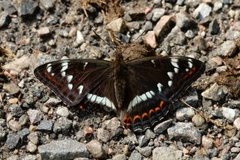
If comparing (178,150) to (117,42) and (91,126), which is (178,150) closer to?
(91,126)

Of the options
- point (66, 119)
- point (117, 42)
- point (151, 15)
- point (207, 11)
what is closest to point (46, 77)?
point (66, 119)

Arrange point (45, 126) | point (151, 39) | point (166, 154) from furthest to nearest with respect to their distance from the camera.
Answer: point (151, 39) → point (45, 126) → point (166, 154)

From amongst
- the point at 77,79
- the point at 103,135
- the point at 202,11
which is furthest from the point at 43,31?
the point at 202,11

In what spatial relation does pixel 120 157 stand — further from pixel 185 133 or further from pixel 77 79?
pixel 77 79

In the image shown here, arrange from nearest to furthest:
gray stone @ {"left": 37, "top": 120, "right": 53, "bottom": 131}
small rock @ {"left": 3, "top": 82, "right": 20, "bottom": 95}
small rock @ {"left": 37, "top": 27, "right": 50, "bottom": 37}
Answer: gray stone @ {"left": 37, "top": 120, "right": 53, "bottom": 131}
small rock @ {"left": 3, "top": 82, "right": 20, "bottom": 95}
small rock @ {"left": 37, "top": 27, "right": 50, "bottom": 37}

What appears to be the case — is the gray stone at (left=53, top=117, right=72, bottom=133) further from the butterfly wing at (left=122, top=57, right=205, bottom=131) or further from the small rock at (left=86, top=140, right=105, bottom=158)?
the butterfly wing at (left=122, top=57, right=205, bottom=131)

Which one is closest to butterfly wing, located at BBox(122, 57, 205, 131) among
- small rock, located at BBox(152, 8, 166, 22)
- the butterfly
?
the butterfly
